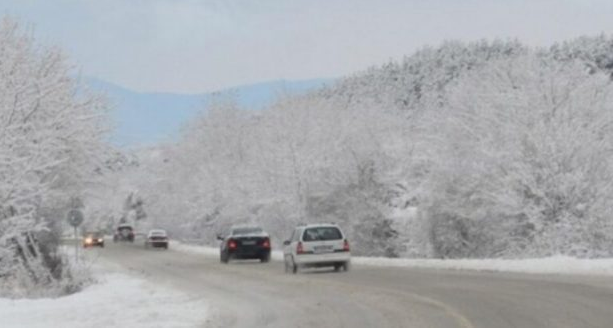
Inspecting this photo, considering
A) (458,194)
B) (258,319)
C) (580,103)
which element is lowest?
(258,319)

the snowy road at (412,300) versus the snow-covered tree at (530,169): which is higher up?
the snow-covered tree at (530,169)

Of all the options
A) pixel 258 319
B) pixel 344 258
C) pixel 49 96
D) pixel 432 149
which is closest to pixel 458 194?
pixel 432 149

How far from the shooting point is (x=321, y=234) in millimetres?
31344

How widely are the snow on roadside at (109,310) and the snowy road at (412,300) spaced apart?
0.65m

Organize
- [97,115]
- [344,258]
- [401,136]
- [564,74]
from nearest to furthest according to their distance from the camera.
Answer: [97,115] < [344,258] < [564,74] < [401,136]

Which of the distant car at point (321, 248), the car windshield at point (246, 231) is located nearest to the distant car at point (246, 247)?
the car windshield at point (246, 231)

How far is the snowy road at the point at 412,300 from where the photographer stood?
14.5 m

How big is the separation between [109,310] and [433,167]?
3204cm

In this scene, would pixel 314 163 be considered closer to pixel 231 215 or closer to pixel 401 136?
pixel 401 136

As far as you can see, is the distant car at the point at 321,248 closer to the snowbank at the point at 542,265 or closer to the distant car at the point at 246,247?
the snowbank at the point at 542,265

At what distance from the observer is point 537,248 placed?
39.2 m

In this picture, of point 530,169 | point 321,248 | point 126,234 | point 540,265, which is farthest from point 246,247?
point 126,234

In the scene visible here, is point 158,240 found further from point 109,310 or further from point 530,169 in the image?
point 109,310

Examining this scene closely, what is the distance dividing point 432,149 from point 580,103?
34.7 ft
